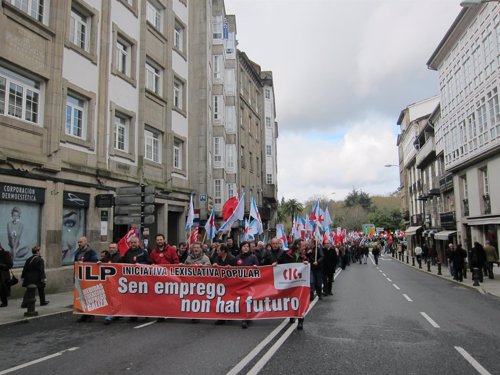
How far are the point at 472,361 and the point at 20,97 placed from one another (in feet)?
46.3

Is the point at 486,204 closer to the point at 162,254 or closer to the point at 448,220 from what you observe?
the point at 448,220

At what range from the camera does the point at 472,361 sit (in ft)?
20.6

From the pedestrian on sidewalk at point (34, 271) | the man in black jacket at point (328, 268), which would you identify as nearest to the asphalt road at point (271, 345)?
the pedestrian on sidewalk at point (34, 271)

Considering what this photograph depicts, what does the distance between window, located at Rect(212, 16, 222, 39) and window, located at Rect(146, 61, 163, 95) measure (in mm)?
12490

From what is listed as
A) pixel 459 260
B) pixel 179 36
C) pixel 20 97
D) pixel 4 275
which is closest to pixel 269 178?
pixel 179 36

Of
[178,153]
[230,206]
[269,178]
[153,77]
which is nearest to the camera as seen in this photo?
[230,206]

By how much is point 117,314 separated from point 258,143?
3784cm

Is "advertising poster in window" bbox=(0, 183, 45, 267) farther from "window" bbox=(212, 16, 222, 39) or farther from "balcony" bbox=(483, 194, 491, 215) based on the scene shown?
"window" bbox=(212, 16, 222, 39)

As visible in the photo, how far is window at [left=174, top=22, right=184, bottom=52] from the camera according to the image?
995 inches

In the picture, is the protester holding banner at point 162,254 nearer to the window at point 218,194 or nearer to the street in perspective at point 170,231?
the street in perspective at point 170,231

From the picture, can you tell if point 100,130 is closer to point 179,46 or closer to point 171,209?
point 171,209

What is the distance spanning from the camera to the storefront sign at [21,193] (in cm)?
1276

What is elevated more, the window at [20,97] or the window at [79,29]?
the window at [79,29]

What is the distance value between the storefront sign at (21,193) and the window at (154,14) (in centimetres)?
1160
